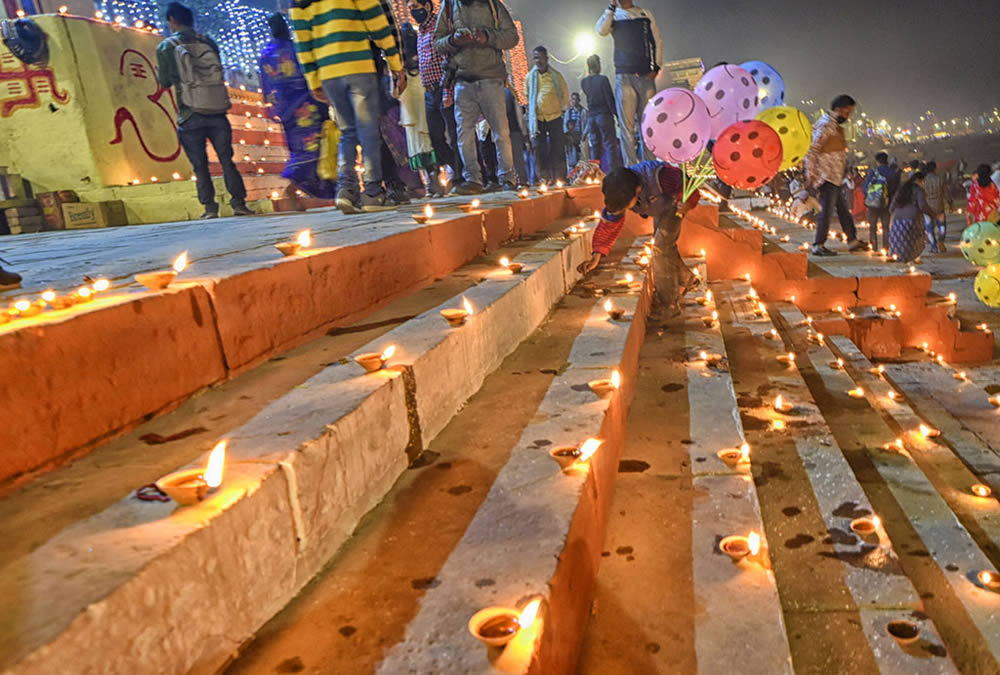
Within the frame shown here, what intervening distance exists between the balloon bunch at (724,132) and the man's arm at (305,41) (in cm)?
288

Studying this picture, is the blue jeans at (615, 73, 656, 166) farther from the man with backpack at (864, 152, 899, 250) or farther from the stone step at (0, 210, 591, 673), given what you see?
the stone step at (0, 210, 591, 673)

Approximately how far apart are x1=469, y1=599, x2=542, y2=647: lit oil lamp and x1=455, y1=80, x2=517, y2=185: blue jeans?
6.09m

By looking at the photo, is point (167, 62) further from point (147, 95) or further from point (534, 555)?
point (534, 555)

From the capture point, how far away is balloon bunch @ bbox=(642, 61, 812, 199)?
4887mm

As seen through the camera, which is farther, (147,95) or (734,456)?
(147,95)

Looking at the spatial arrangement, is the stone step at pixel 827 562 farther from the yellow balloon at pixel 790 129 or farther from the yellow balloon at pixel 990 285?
the yellow balloon at pixel 990 285

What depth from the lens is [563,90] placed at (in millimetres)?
9797

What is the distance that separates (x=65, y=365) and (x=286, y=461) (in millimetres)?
668

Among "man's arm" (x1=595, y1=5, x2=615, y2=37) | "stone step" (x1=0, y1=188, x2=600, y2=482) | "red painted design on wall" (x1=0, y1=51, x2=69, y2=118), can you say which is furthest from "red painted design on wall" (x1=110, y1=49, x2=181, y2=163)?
"stone step" (x1=0, y1=188, x2=600, y2=482)

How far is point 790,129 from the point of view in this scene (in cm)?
626

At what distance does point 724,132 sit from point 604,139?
555 cm

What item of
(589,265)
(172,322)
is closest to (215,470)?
(172,322)

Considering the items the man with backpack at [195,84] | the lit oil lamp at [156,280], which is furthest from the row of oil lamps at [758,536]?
the man with backpack at [195,84]

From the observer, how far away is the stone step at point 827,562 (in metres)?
1.91
